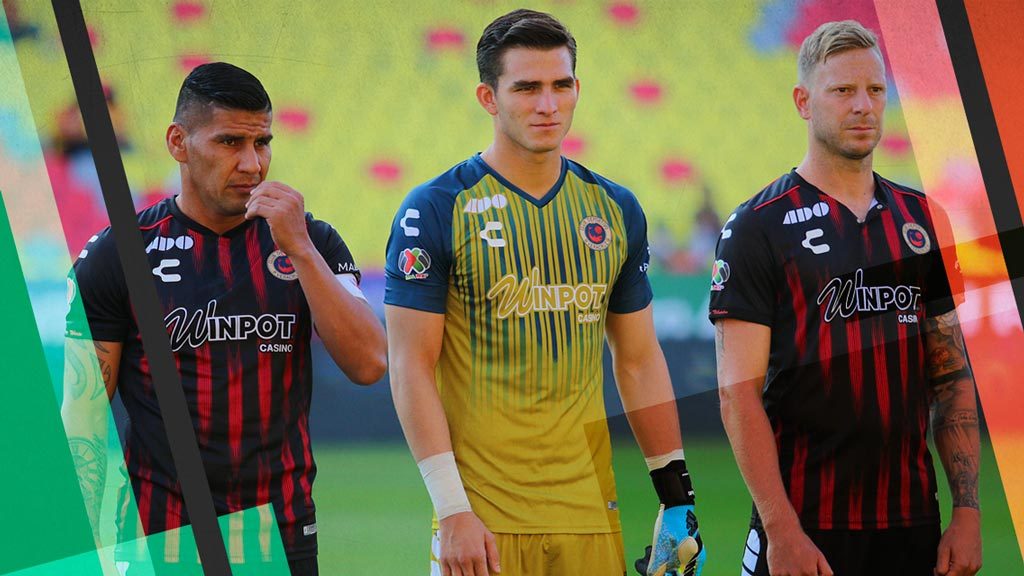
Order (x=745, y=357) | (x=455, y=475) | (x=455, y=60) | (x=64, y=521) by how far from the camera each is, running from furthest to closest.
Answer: (x=455, y=60) → (x=64, y=521) → (x=745, y=357) → (x=455, y=475)

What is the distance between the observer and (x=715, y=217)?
11.2 feet

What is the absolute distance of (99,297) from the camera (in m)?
2.93

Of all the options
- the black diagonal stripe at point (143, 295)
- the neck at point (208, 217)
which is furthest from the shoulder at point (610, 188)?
the black diagonal stripe at point (143, 295)

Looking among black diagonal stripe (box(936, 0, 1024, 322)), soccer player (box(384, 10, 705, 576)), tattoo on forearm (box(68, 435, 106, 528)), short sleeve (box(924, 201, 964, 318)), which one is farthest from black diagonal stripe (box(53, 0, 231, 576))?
black diagonal stripe (box(936, 0, 1024, 322))

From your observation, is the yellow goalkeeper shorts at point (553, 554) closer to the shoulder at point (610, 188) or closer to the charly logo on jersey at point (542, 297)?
the charly logo on jersey at point (542, 297)

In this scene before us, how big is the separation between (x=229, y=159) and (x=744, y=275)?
A: 129 centimetres

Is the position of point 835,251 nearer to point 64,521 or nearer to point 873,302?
point 873,302

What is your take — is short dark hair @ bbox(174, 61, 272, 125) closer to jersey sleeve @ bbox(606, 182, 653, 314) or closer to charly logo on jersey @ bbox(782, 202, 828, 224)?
jersey sleeve @ bbox(606, 182, 653, 314)

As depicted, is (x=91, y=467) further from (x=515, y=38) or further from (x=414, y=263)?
(x=515, y=38)

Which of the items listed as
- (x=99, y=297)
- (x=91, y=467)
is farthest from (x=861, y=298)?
(x=91, y=467)

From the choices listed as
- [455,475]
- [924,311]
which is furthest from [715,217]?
[455,475]

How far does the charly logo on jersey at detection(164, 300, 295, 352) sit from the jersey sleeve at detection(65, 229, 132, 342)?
12 centimetres

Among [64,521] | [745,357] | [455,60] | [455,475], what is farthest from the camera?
[455,60]

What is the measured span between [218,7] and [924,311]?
2.05 metres
